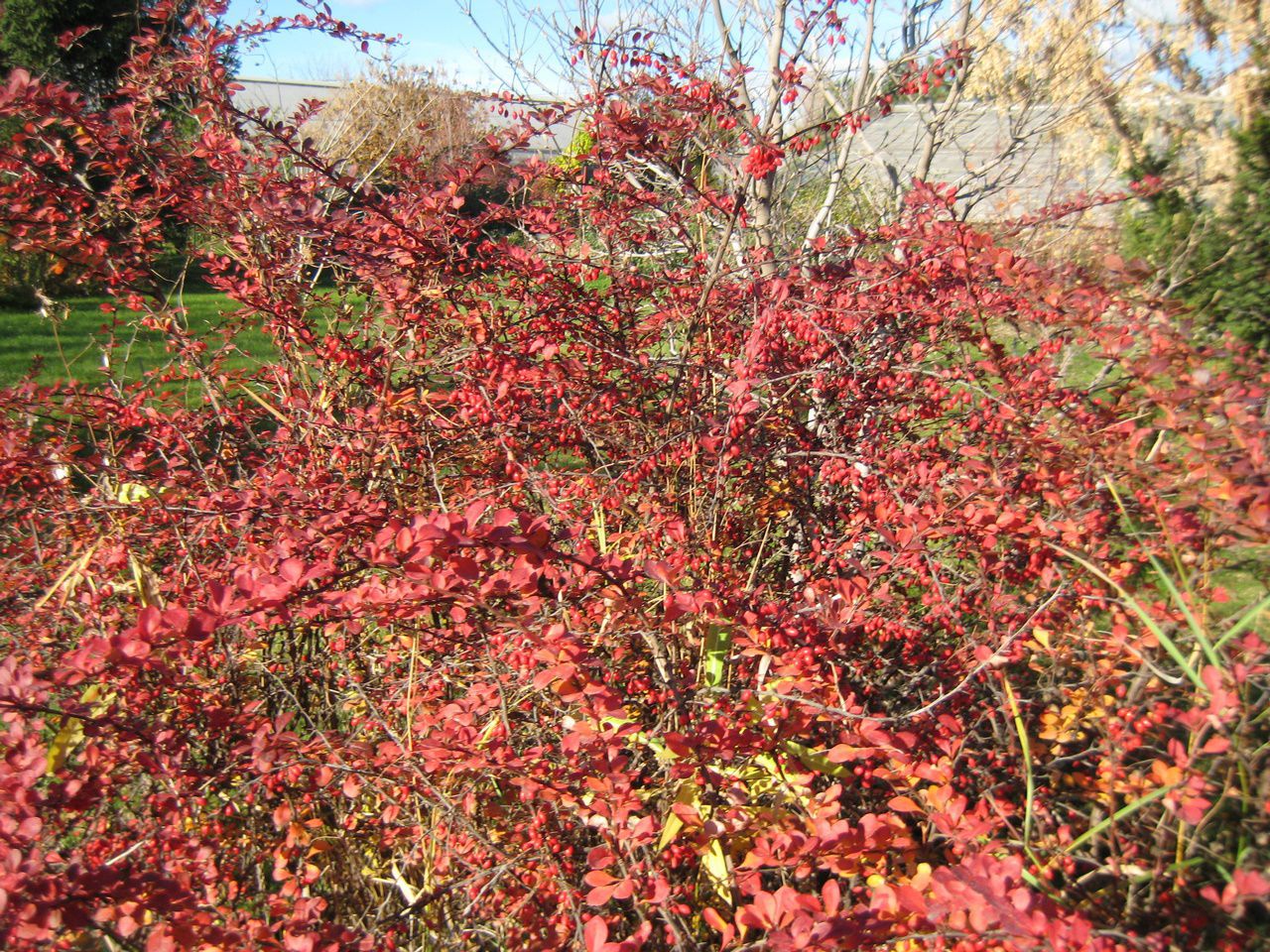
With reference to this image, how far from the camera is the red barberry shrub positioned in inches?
58.9

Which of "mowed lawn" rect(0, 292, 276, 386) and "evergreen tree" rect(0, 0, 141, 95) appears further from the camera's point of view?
"evergreen tree" rect(0, 0, 141, 95)

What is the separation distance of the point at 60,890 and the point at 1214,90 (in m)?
12.4

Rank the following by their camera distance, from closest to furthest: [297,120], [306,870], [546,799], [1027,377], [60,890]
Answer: [60,890]
[546,799]
[306,870]
[1027,377]
[297,120]

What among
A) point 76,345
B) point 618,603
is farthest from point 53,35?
point 618,603

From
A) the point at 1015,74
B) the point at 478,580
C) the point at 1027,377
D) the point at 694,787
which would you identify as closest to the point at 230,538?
the point at 478,580

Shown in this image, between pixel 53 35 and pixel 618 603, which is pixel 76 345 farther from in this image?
pixel 618 603

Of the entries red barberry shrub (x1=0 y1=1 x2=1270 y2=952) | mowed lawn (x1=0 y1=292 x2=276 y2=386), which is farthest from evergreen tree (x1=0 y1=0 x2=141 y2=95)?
red barberry shrub (x1=0 y1=1 x2=1270 y2=952)

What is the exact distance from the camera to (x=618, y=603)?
170 centimetres

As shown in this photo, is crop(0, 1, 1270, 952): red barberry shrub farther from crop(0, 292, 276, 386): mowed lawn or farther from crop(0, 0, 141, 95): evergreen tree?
crop(0, 0, 141, 95): evergreen tree

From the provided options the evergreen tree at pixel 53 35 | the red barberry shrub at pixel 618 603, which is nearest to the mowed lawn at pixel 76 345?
the red barberry shrub at pixel 618 603

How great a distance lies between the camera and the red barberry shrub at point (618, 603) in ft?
4.91

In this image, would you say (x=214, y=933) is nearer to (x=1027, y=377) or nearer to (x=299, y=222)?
(x=299, y=222)

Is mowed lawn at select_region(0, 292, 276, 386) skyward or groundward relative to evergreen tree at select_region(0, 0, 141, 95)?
groundward

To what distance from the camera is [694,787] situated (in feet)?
6.00
